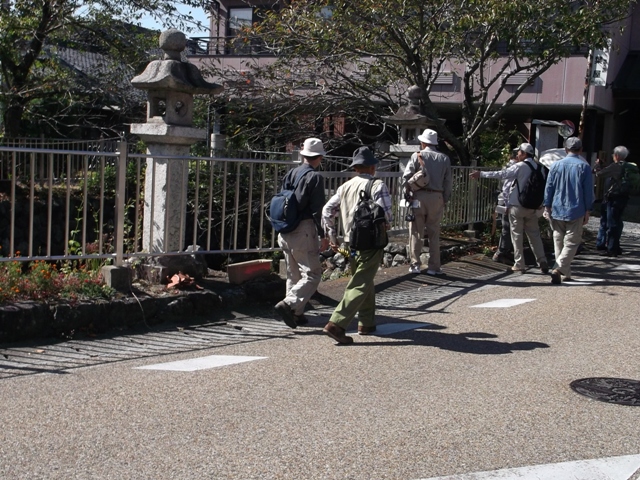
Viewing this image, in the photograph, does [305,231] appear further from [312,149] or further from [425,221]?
[425,221]

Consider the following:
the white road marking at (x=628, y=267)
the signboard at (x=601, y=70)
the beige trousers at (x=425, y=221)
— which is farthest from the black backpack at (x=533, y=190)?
the signboard at (x=601, y=70)

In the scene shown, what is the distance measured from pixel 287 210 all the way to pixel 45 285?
2.19m

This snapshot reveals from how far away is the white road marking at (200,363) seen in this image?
20.4ft

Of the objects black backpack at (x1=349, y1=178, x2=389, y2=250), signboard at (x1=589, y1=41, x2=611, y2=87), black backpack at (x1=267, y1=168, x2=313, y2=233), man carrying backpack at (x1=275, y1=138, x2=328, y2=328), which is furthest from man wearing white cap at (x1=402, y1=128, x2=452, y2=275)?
signboard at (x1=589, y1=41, x2=611, y2=87)

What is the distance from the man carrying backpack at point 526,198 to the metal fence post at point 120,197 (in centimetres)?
570

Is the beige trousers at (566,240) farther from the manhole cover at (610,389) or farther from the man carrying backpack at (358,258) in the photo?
the manhole cover at (610,389)

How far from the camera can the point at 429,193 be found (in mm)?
10703

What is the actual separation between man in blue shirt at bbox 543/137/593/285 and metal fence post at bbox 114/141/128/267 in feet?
18.5

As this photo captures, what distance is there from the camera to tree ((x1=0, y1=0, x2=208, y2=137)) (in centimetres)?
1666

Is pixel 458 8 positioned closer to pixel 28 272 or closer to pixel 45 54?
pixel 28 272

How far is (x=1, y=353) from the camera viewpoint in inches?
256

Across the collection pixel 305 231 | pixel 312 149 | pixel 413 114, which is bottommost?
pixel 305 231

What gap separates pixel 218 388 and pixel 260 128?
10502 mm

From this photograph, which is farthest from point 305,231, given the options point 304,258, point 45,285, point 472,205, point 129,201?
point 472,205
